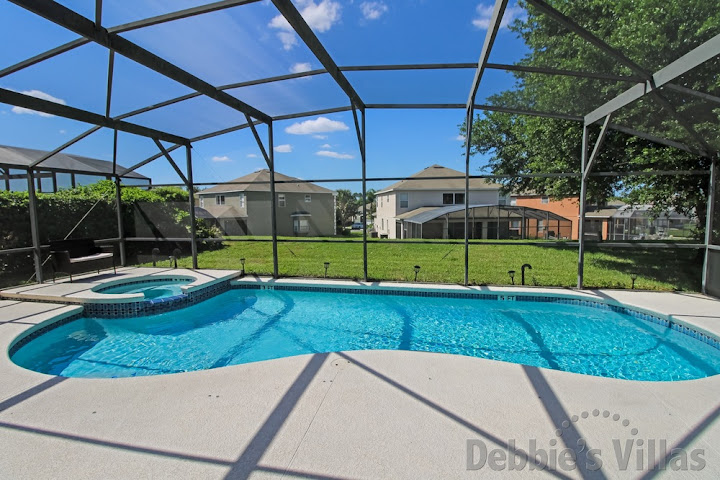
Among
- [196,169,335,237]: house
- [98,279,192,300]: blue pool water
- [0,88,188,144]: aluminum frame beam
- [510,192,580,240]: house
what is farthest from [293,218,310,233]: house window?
[510,192,580,240]: house

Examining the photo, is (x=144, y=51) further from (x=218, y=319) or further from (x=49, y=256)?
(x=49, y=256)

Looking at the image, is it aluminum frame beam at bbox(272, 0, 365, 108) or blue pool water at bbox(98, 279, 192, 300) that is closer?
aluminum frame beam at bbox(272, 0, 365, 108)

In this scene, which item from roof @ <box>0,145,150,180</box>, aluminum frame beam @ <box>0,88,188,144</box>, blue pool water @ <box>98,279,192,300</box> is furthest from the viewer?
roof @ <box>0,145,150,180</box>

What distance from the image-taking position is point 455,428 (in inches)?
87.5

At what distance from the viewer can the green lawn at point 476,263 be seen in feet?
23.1

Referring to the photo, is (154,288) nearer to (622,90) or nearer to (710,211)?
(622,90)

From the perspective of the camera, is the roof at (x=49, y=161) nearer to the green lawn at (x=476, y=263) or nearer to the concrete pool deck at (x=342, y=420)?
the green lawn at (x=476, y=263)

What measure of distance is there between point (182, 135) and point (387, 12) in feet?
16.8

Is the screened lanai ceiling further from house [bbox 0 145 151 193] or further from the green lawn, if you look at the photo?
the green lawn

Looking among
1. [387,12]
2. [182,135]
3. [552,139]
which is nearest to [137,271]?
[182,135]

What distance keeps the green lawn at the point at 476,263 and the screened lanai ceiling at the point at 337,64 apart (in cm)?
280

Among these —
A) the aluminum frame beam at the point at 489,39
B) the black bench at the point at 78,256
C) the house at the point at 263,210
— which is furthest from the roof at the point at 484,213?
the black bench at the point at 78,256

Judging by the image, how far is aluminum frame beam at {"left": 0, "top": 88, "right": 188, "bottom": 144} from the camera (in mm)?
4621

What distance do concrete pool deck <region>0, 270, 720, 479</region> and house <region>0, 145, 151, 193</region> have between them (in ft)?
16.4
